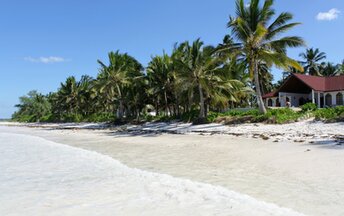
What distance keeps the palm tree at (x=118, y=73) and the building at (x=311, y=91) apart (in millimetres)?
14939

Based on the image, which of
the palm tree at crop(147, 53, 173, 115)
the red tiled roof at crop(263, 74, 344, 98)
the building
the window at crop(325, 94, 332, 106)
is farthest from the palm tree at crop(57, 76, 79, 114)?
the window at crop(325, 94, 332, 106)

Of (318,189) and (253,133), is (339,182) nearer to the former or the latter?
(318,189)

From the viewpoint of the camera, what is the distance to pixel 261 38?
2138cm

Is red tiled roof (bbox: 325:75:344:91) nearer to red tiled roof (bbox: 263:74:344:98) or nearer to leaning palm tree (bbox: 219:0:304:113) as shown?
red tiled roof (bbox: 263:74:344:98)

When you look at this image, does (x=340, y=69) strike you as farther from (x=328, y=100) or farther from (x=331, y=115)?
(x=331, y=115)

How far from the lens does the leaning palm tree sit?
20.7 metres

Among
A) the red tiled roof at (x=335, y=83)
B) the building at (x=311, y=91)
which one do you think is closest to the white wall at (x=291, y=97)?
the building at (x=311, y=91)

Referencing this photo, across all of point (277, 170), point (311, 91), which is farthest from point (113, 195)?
point (311, 91)

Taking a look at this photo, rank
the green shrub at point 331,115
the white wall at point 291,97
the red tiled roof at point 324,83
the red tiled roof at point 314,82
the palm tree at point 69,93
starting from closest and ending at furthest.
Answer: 1. the green shrub at point 331,115
2. the red tiled roof at point 324,83
3. the red tiled roof at point 314,82
4. the white wall at point 291,97
5. the palm tree at point 69,93

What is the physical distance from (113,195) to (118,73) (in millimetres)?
30026

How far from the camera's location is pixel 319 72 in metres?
50.5

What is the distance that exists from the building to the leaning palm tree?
10.9 m

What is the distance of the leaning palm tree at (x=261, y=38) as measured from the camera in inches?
814

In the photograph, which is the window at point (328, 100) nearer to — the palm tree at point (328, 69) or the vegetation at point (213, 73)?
the vegetation at point (213, 73)
